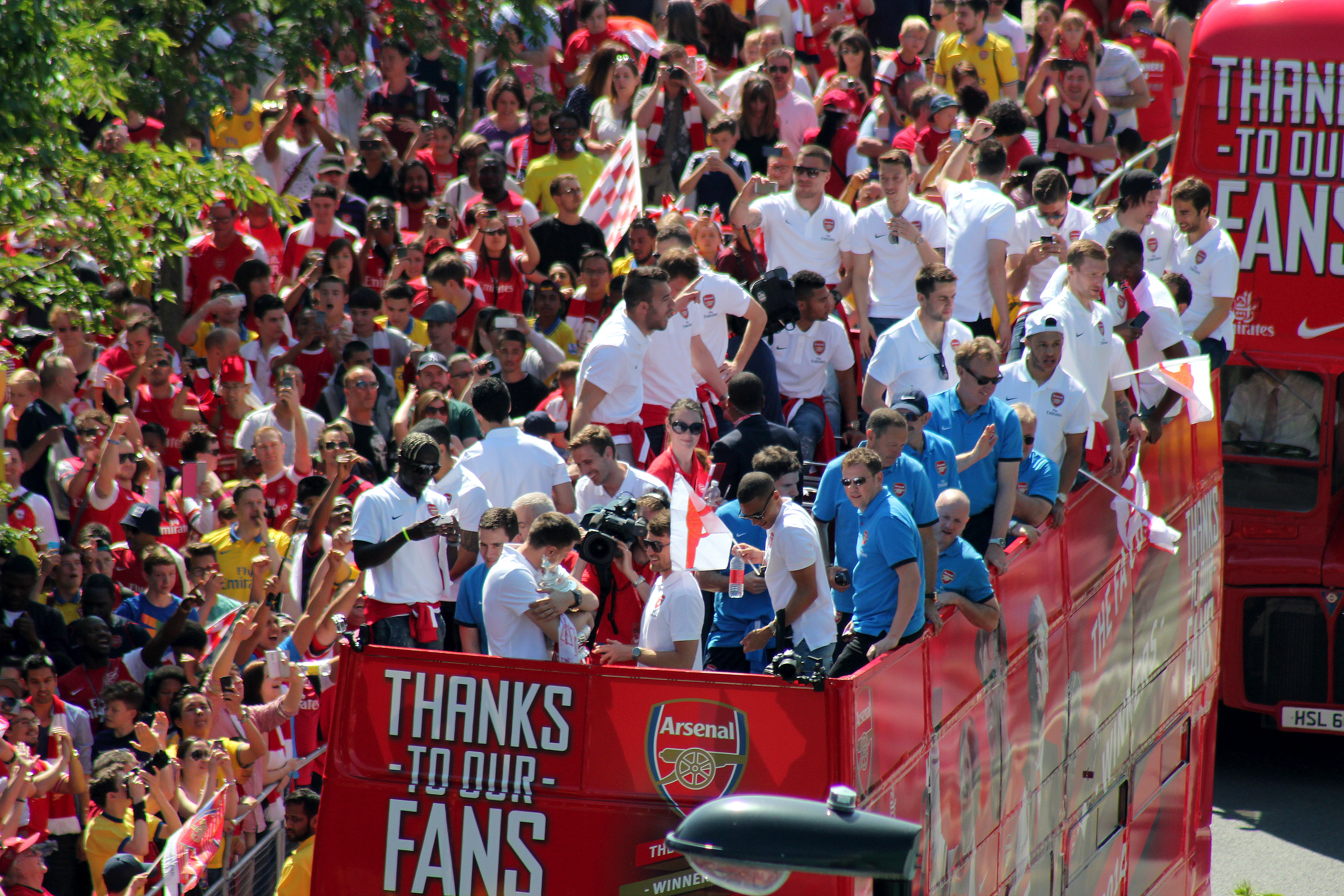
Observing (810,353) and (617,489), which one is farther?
(810,353)

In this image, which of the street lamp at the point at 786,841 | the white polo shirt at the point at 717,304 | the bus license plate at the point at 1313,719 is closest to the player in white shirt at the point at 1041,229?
the white polo shirt at the point at 717,304

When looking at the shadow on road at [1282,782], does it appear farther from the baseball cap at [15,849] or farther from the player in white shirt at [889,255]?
the baseball cap at [15,849]

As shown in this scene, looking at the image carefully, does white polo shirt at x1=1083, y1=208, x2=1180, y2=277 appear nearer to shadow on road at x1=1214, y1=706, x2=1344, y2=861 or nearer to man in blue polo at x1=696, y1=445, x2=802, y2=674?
shadow on road at x1=1214, y1=706, x2=1344, y2=861

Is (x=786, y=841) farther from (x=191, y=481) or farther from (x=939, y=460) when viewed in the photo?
(x=191, y=481)

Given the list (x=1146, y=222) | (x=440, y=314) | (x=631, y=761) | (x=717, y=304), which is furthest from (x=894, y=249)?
(x=631, y=761)

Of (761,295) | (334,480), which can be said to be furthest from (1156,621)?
(334,480)

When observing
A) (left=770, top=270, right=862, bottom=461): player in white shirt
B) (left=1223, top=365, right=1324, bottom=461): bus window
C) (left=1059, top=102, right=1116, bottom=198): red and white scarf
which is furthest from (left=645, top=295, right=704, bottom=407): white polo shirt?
(left=1059, top=102, right=1116, bottom=198): red and white scarf

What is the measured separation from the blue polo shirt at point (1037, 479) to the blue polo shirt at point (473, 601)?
2878mm

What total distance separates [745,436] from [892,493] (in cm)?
199

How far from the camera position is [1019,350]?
1065 centimetres

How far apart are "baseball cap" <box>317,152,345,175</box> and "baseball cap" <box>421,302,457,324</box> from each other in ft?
7.54

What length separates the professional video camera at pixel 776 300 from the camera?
11680 mm

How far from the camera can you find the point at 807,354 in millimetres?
11859

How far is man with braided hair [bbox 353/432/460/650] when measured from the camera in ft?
28.1
